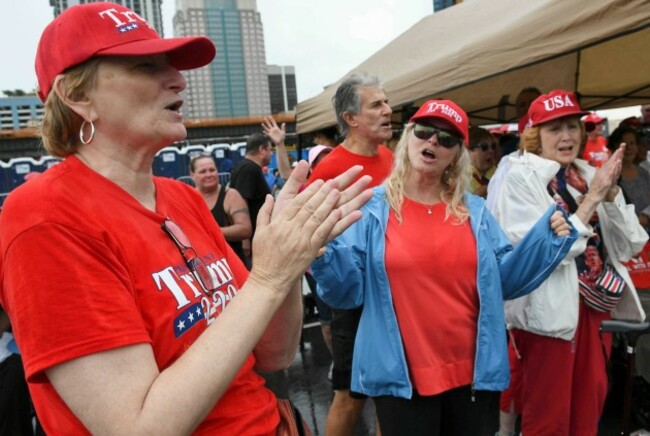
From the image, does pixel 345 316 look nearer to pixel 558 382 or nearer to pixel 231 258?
pixel 558 382

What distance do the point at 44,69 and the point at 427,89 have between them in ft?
10.2

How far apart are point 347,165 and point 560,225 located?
134cm

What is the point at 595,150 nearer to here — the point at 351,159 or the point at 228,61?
the point at 351,159

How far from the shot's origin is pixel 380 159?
3430mm

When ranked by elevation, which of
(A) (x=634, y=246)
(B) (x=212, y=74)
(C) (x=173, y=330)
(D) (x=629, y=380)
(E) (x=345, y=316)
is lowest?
(D) (x=629, y=380)

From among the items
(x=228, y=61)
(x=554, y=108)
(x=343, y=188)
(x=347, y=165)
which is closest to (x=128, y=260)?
(x=343, y=188)

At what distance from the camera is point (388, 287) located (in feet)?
7.21

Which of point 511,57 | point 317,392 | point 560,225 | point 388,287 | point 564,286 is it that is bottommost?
point 317,392

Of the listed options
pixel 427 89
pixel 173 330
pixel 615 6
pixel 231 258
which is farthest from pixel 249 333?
pixel 427 89

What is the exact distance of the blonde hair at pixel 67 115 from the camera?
1130 millimetres

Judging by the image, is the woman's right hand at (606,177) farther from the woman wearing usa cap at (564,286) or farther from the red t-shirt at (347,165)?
the red t-shirt at (347,165)

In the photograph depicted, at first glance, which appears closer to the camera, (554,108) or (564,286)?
(564,286)

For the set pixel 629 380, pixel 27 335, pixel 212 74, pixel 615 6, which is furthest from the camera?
pixel 212 74

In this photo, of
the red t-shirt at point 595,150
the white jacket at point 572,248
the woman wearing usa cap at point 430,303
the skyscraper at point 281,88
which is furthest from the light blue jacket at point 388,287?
the skyscraper at point 281,88
